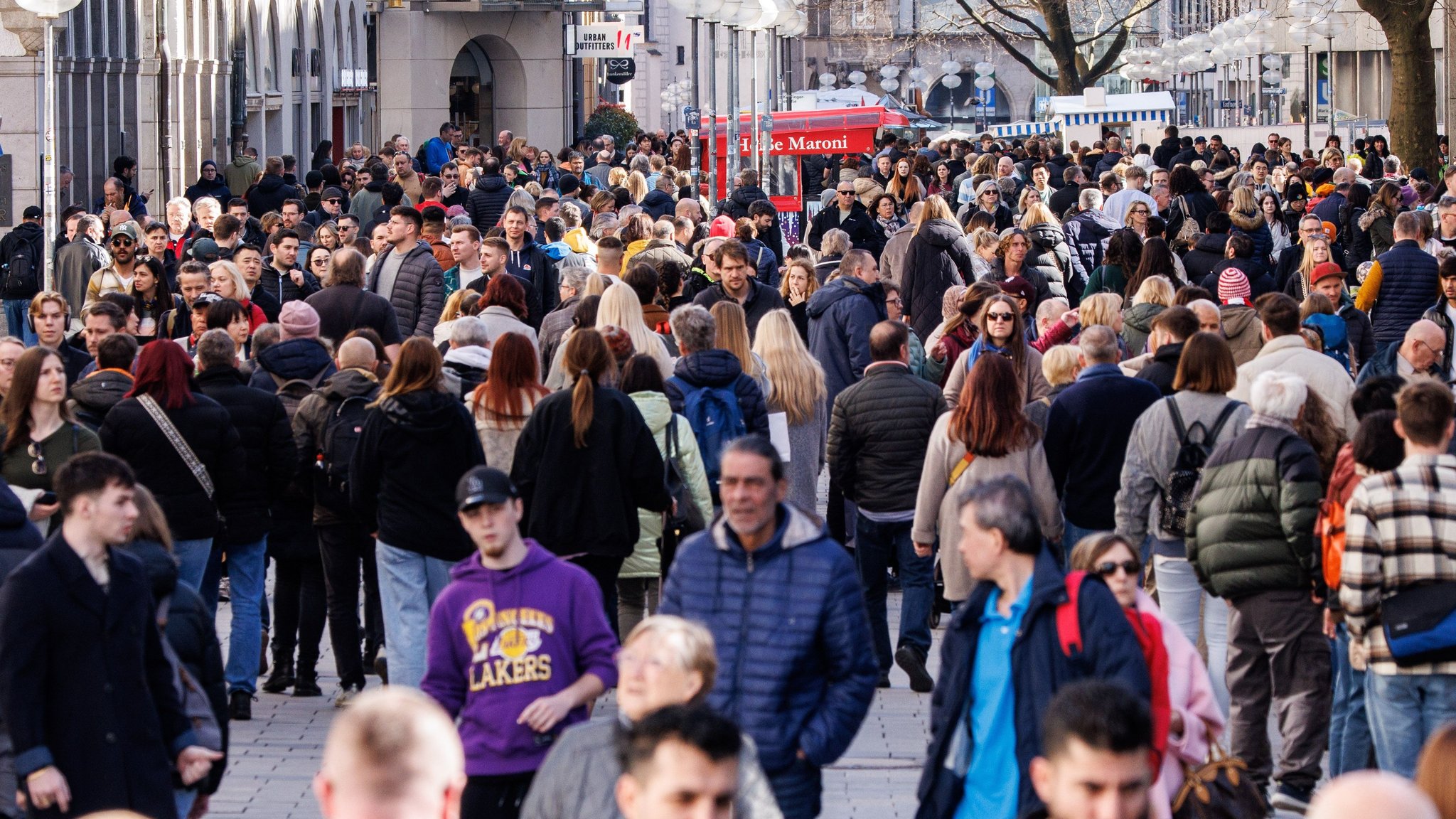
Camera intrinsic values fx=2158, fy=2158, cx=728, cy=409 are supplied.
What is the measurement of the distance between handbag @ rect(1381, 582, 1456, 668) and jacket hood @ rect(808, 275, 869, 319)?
18.2 feet

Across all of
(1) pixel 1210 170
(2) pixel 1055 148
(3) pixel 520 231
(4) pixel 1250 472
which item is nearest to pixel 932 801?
(4) pixel 1250 472

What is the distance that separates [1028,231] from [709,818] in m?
11.4

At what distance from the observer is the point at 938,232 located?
14305 millimetres

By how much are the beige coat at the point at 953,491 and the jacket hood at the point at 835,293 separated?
127 inches

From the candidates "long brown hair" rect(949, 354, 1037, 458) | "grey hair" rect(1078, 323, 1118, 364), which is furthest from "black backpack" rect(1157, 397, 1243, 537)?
"grey hair" rect(1078, 323, 1118, 364)

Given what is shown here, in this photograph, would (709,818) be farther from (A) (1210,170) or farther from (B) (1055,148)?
(B) (1055,148)

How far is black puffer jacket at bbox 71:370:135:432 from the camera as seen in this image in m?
9.12

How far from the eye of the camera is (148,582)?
594cm

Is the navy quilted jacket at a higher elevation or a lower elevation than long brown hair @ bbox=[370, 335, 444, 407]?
lower

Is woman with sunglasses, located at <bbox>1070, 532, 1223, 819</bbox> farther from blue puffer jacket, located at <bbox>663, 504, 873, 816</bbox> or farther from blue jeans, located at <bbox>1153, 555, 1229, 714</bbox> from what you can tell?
blue jeans, located at <bbox>1153, 555, 1229, 714</bbox>

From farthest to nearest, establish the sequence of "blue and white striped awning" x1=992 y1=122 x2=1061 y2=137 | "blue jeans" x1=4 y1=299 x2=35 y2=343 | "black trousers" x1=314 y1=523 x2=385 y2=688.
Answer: "blue and white striped awning" x1=992 y1=122 x2=1061 y2=137 → "blue jeans" x1=4 y1=299 x2=35 y2=343 → "black trousers" x1=314 y1=523 x2=385 y2=688

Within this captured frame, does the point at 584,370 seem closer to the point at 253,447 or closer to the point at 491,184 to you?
the point at 253,447

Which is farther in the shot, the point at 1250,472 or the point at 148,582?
the point at 1250,472

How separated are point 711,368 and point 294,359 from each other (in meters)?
2.04
